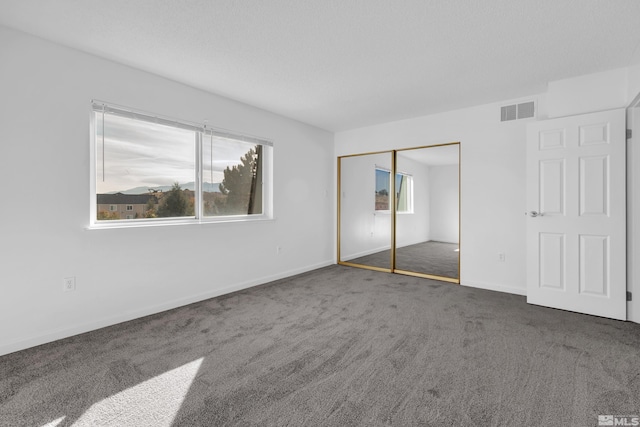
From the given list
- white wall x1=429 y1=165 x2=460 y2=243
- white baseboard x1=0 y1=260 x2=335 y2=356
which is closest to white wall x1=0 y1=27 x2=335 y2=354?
white baseboard x1=0 y1=260 x2=335 y2=356

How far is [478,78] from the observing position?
329 cm

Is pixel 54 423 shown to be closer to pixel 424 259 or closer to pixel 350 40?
pixel 350 40

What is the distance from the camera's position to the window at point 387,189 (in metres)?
5.70

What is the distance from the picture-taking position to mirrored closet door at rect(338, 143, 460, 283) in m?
5.28

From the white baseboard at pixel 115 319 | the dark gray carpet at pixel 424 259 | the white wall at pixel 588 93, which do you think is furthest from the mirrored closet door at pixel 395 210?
the white baseboard at pixel 115 319

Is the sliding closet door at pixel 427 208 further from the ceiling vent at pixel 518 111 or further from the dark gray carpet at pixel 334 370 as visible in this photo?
the dark gray carpet at pixel 334 370

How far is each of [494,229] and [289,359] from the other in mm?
3213

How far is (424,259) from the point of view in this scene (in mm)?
5852

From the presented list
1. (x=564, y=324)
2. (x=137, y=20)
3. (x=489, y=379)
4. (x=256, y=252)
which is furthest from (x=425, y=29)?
(x=256, y=252)

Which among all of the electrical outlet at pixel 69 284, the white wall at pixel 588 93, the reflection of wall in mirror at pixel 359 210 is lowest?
the electrical outlet at pixel 69 284

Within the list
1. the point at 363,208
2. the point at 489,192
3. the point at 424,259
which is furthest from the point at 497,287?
the point at 363,208

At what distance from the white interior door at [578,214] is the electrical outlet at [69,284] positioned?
4.62 meters

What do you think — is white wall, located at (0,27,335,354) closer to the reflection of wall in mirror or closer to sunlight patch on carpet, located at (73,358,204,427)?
sunlight patch on carpet, located at (73,358,204,427)

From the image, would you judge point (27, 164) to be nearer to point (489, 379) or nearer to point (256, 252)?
point (256, 252)
